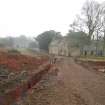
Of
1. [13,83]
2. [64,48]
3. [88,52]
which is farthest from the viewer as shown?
[64,48]

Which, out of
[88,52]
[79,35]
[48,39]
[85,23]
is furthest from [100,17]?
[48,39]

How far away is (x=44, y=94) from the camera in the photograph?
458 inches

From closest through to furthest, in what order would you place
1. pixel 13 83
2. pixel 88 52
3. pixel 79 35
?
1. pixel 13 83
2. pixel 79 35
3. pixel 88 52

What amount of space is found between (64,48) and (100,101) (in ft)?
206

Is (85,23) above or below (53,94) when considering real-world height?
above

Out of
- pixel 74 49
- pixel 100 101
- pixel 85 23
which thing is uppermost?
pixel 85 23

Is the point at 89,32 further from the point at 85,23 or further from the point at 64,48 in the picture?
the point at 64,48

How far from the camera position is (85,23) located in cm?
5581

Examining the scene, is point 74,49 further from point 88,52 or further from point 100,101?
point 100,101

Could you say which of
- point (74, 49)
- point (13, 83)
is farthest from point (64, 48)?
point (13, 83)

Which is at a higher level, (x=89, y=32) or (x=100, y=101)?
(x=89, y=32)

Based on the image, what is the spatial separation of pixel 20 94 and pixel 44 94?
1337 millimetres

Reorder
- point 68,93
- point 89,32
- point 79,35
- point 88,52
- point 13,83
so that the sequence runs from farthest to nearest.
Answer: point 88,52 < point 79,35 < point 89,32 < point 13,83 < point 68,93

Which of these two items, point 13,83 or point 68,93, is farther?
point 13,83
